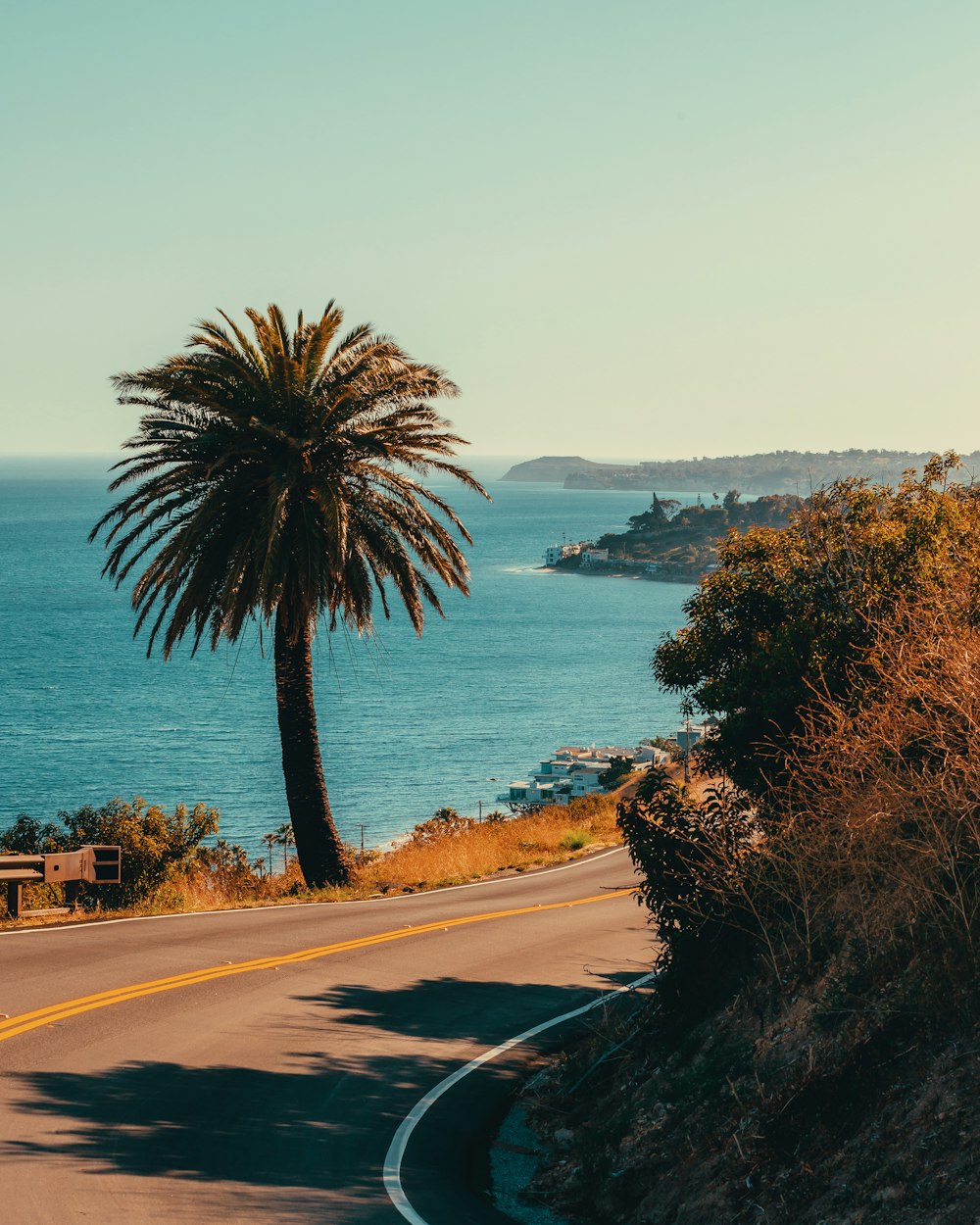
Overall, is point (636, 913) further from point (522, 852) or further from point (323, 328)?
point (323, 328)

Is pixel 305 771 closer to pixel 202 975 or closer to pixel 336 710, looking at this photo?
pixel 202 975

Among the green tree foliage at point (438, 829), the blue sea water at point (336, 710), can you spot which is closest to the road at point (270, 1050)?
the green tree foliage at point (438, 829)

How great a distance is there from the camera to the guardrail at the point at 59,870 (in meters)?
19.3

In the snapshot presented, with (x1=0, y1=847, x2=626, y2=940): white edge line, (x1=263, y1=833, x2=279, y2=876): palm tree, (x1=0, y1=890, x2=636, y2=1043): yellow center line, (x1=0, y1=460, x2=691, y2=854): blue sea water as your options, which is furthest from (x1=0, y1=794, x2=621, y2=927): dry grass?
(x1=0, y1=460, x2=691, y2=854): blue sea water

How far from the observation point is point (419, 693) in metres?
114

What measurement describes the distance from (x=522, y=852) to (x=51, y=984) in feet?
58.9

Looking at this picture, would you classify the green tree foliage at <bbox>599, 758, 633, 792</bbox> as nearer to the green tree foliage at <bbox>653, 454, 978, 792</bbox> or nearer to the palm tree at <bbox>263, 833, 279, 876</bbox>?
the palm tree at <bbox>263, 833, 279, 876</bbox>

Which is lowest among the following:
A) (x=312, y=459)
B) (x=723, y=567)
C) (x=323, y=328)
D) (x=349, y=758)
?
(x=349, y=758)

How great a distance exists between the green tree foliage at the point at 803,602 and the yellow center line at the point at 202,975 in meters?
2.84

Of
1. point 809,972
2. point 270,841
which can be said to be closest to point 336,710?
point 270,841

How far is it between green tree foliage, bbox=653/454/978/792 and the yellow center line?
9.32 feet

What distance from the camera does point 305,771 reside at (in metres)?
26.3

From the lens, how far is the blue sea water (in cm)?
7488

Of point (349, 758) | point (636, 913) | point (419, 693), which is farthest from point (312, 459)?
point (419, 693)
